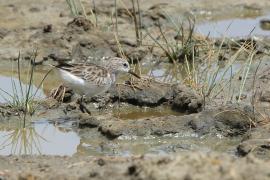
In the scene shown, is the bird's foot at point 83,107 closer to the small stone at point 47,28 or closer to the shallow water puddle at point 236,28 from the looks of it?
the small stone at point 47,28

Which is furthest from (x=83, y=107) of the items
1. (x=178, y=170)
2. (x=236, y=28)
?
(x=236, y=28)

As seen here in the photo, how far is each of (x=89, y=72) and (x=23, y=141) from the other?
1.45 metres

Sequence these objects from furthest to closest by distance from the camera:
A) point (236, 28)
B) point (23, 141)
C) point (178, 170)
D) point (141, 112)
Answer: point (236, 28)
point (141, 112)
point (23, 141)
point (178, 170)

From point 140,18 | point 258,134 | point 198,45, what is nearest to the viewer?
point 258,134

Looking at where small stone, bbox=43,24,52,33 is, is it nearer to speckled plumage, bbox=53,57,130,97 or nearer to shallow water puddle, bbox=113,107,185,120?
→ speckled plumage, bbox=53,57,130,97

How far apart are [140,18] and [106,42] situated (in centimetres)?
118

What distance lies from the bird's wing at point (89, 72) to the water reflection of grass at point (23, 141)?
92 centimetres

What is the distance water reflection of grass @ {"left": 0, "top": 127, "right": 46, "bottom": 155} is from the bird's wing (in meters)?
0.92

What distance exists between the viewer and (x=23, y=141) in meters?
9.30

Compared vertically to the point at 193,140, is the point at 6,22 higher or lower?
higher

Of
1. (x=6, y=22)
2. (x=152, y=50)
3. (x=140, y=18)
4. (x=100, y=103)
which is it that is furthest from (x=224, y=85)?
(x=6, y=22)

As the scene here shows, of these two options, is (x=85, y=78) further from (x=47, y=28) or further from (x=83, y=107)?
(x=47, y=28)

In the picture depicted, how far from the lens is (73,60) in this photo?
12.6m

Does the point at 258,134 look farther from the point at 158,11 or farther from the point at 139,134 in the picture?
the point at 158,11
